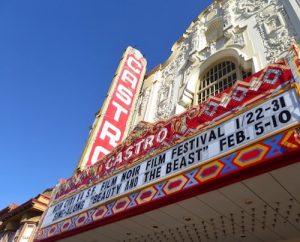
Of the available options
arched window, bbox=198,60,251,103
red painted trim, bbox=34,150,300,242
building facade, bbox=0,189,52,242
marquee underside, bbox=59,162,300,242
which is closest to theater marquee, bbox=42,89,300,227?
red painted trim, bbox=34,150,300,242

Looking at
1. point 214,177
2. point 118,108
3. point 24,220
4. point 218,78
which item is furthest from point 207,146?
point 24,220

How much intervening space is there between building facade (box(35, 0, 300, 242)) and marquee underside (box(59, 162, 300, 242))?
0.7 inches

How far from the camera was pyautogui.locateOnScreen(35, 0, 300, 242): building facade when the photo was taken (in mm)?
4527

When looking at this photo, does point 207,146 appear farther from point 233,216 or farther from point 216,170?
point 233,216

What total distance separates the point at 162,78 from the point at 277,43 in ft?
20.4

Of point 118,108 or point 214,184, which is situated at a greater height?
point 118,108

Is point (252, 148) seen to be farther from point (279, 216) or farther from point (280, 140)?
point (279, 216)

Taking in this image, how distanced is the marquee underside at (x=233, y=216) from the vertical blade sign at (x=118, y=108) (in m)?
4.01

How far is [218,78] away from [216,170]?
22.6 feet

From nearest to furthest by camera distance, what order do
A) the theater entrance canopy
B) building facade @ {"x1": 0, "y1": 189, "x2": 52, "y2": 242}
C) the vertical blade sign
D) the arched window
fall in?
the theater entrance canopy
the arched window
the vertical blade sign
building facade @ {"x1": 0, "y1": 189, "x2": 52, "y2": 242}

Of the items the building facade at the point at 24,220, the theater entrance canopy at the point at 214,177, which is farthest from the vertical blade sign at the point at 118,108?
the building facade at the point at 24,220

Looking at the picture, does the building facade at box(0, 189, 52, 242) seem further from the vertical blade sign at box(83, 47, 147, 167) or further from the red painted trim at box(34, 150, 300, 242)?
the red painted trim at box(34, 150, 300, 242)

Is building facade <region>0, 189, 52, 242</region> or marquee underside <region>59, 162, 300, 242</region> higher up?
building facade <region>0, 189, 52, 242</region>

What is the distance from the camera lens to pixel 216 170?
4801 millimetres
